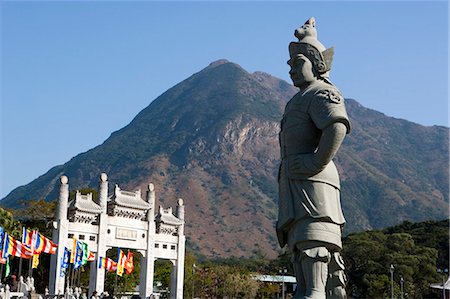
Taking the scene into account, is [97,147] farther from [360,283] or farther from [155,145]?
[360,283]

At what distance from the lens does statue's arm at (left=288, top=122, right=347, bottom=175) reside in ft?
22.5

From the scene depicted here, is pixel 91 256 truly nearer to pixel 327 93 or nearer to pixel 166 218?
pixel 166 218

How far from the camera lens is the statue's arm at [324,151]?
6.87 m

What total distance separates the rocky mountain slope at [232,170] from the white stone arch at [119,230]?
3225 inches

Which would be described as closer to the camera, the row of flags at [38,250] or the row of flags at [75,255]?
the row of flags at [38,250]

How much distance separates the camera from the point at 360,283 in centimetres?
5094

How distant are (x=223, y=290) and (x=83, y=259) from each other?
27.2 m

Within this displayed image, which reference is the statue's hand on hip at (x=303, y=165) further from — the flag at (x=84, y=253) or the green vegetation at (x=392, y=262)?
the green vegetation at (x=392, y=262)

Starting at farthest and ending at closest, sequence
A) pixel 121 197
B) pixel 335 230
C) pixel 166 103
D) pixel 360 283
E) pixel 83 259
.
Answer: pixel 166 103, pixel 360 283, pixel 121 197, pixel 83 259, pixel 335 230

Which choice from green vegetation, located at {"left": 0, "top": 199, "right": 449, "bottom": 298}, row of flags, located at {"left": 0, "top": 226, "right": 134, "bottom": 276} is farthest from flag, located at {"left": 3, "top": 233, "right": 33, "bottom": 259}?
green vegetation, located at {"left": 0, "top": 199, "right": 449, "bottom": 298}

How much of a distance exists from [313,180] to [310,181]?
0.04 m

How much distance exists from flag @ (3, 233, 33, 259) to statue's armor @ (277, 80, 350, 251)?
48.6ft

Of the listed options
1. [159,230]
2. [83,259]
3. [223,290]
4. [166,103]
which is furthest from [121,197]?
[166,103]

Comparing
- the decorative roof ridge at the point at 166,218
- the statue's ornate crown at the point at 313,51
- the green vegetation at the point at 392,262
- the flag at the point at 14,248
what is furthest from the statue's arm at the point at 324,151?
the green vegetation at the point at 392,262
